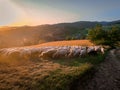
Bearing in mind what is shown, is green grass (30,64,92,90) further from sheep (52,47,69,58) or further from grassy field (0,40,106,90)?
sheep (52,47,69,58)

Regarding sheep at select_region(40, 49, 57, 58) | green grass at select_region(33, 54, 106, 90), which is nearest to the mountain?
sheep at select_region(40, 49, 57, 58)

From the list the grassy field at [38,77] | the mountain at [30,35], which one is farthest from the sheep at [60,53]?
the mountain at [30,35]

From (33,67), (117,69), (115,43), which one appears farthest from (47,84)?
(115,43)

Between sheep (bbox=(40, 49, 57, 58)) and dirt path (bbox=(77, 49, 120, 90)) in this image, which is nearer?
dirt path (bbox=(77, 49, 120, 90))

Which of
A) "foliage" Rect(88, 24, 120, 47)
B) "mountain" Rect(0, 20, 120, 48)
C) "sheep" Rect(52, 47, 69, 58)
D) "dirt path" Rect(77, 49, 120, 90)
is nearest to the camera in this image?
"dirt path" Rect(77, 49, 120, 90)

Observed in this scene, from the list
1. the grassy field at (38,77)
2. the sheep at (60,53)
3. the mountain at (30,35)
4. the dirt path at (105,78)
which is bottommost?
the mountain at (30,35)

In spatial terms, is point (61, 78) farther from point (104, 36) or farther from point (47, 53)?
point (104, 36)

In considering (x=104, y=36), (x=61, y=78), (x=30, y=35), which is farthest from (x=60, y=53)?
(x=30, y=35)

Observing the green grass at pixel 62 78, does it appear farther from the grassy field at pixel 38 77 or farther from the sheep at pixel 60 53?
the sheep at pixel 60 53

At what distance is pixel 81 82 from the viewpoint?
10.1 meters

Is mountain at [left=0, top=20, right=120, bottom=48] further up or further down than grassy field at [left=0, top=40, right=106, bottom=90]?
further down

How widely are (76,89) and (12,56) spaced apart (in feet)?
25.2

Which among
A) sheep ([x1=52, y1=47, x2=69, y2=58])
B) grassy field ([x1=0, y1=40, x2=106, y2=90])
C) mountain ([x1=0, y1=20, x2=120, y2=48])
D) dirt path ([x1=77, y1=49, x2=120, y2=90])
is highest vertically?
grassy field ([x1=0, y1=40, x2=106, y2=90])

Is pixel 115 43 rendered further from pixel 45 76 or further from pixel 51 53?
pixel 45 76
